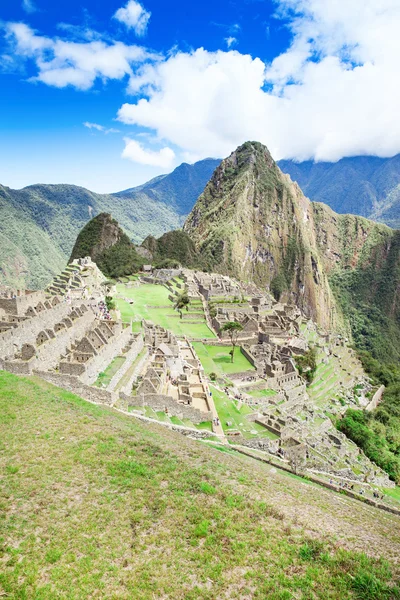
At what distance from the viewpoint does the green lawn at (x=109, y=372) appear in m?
19.5

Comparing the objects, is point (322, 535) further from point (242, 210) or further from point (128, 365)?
point (242, 210)

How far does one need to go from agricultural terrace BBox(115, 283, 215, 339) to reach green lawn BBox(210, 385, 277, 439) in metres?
14.7

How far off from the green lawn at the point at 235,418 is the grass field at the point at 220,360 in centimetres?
463

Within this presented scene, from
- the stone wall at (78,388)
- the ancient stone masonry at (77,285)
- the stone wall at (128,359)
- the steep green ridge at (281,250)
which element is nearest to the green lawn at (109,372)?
the stone wall at (128,359)

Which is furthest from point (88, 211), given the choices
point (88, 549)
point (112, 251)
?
point (88, 549)

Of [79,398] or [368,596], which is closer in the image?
[368,596]

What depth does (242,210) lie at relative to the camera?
157 meters

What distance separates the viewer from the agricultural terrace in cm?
4063

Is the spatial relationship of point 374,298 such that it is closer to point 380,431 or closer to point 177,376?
point 380,431

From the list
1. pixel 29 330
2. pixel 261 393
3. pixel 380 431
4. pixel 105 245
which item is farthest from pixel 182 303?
pixel 105 245

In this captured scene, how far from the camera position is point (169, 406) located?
1992 cm

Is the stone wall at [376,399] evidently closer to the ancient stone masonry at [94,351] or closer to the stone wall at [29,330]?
the ancient stone masonry at [94,351]

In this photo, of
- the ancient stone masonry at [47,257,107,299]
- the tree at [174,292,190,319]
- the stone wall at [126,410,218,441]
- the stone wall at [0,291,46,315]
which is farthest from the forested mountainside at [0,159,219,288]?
the stone wall at [126,410,218,441]

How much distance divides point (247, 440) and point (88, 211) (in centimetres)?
15445
